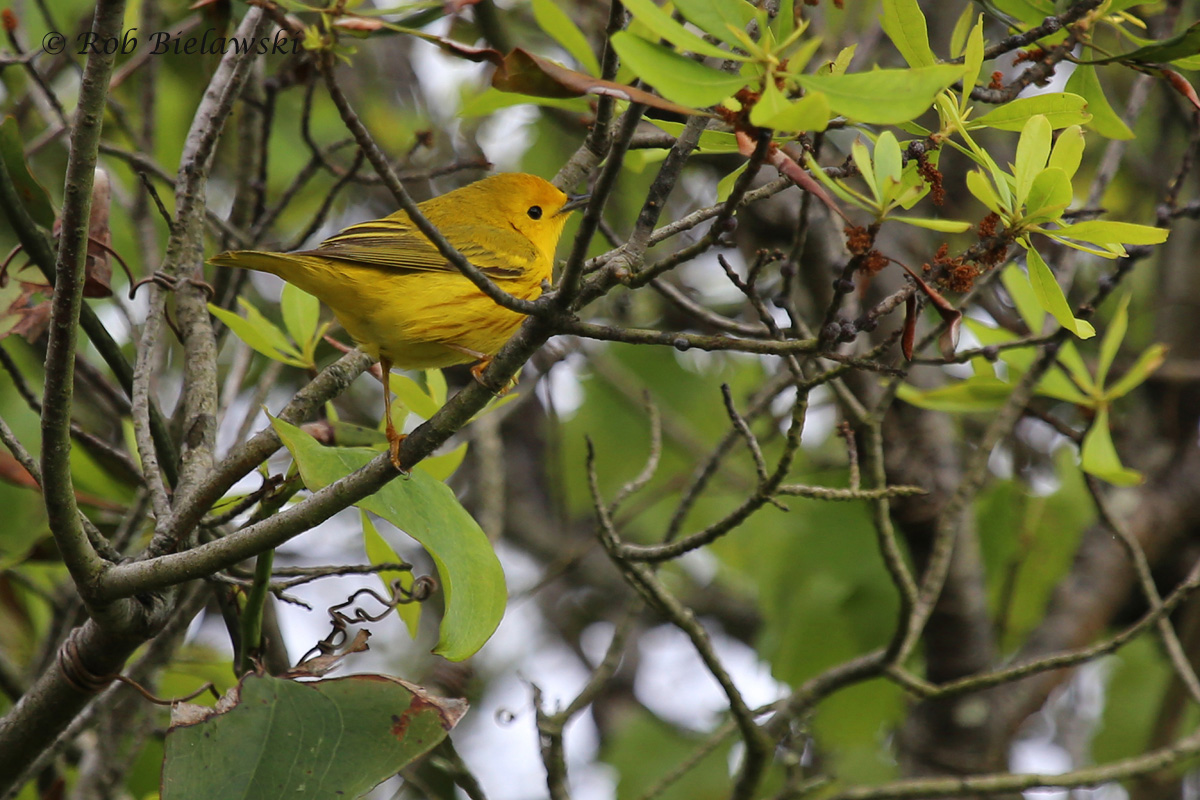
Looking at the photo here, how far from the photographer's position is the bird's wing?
10.1ft

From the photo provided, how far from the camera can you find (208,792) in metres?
1.78

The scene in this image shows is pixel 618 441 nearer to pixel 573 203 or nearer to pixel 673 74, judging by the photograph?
pixel 573 203

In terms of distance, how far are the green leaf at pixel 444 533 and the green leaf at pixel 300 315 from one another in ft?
2.39

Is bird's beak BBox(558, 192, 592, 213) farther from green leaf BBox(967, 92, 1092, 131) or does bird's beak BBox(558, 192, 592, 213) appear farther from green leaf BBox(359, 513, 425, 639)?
green leaf BBox(967, 92, 1092, 131)

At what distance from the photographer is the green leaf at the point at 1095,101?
2086 millimetres

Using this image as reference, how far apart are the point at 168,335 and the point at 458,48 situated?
11.9ft

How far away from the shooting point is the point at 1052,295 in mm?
1725

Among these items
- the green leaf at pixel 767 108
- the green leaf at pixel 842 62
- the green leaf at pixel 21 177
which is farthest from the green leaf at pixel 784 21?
the green leaf at pixel 21 177

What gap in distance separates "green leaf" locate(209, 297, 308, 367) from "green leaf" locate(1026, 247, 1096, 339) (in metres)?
1.75

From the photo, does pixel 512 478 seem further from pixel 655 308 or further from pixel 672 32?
pixel 672 32

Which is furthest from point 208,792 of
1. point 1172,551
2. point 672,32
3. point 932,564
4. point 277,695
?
point 1172,551

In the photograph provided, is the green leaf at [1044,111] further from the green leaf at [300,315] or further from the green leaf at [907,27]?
the green leaf at [300,315]

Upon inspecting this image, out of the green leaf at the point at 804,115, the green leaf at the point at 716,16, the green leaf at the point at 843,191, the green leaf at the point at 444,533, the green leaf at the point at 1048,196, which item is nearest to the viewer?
the green leaf at the point at 804,115

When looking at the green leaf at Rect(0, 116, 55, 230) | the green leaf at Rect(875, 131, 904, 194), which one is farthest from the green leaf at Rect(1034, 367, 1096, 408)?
the green leaf at Rect(0, 116, 55, 230)
